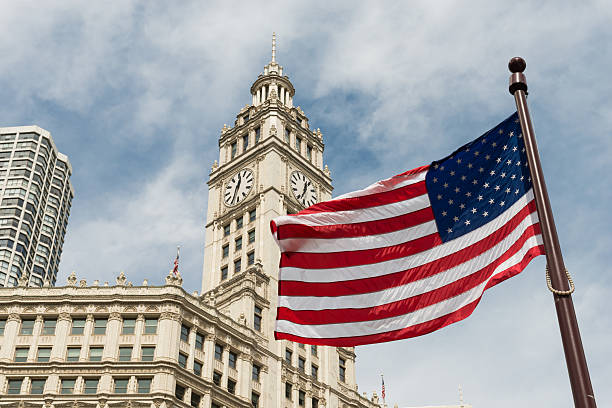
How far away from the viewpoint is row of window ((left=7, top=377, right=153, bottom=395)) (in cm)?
6956

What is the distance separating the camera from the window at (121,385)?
69.8 metres

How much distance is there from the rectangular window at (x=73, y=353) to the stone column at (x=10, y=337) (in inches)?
205

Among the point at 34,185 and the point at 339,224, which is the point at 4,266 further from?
the point at 339,224

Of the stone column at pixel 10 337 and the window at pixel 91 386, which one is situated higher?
the stone column at pixel 10 337

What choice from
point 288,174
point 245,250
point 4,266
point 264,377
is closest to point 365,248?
point 264,377

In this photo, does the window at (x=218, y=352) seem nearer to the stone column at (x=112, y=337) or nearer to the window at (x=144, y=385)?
the window at (x=144, y=385)

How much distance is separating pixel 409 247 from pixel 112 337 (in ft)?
181

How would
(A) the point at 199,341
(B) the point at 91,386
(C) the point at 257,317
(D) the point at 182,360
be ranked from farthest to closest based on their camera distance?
1. (C) the point at 257,317
2. (A) the point at 199,341
3. (D) the point at 182,360
4. (B) the point at 91,386

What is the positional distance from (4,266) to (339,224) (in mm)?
144389

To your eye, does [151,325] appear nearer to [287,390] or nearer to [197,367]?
[197,367]

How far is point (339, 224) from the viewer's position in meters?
23.9

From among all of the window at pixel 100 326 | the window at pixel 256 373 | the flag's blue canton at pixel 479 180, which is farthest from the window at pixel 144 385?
the flag's blue canton at pixel 479 180

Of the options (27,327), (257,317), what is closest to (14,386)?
(27,327)

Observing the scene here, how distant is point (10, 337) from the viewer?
72812 mm
